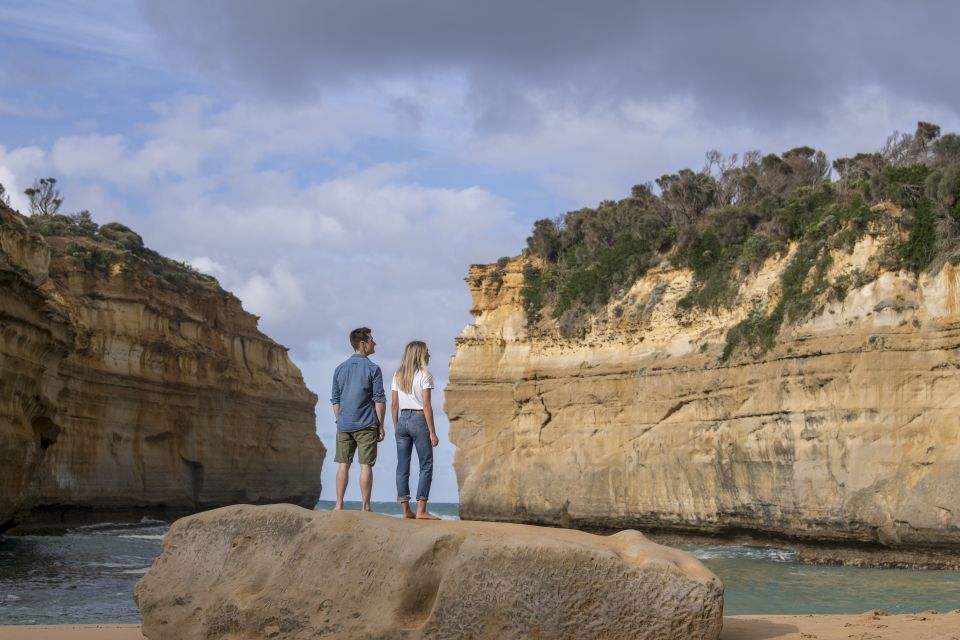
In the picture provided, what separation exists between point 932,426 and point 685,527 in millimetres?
8410

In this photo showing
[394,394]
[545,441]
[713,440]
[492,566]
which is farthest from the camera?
[545,441]

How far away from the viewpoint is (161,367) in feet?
157

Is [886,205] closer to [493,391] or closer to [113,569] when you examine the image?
[493,391]

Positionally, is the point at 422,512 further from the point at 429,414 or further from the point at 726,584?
the point at 726,584

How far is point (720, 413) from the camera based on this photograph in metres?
27.6

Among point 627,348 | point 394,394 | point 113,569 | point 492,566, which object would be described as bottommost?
point 113,569

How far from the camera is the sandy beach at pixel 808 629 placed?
8.77 m

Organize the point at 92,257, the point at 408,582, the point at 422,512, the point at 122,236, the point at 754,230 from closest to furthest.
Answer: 1. the point at 408,582
2. the point at 422,512
3. the point at 754,230
4. the point at 92,257
5. the point at 122,236

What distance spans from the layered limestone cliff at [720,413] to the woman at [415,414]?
1441 cm

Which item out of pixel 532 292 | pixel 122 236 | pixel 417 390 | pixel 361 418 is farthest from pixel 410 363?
pixel 122 236

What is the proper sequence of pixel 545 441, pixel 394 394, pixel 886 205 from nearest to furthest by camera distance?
pixel 394 394, pixel 886 205, pixel 545 441

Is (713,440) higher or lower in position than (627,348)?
lower

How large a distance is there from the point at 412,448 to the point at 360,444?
0.48 m

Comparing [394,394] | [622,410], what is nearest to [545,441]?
[622,410]
